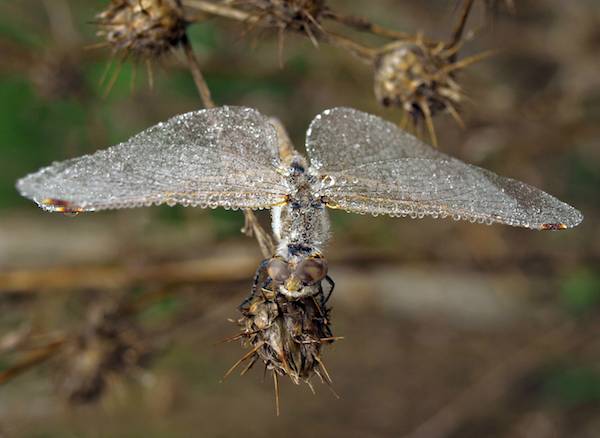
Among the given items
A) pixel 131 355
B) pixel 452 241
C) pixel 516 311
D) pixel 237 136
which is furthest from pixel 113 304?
pixel 516 311

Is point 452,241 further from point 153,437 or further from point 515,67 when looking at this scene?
point 153,437

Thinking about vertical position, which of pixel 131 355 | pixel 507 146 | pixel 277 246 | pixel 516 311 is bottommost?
pixel 516 311

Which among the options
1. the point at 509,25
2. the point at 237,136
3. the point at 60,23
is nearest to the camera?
the point at 237,136

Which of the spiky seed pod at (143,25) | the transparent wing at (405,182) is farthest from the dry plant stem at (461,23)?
the spiky seed pod at (143,25)

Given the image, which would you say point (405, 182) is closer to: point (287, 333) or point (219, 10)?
point (287, 333)

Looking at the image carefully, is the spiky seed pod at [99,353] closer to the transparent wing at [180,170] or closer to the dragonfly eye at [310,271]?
the transparent wing at [180,170]

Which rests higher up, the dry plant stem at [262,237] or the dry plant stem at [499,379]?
the dry plant stem at [262,237]
